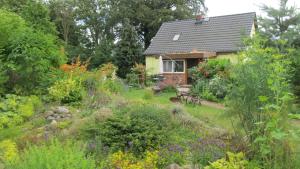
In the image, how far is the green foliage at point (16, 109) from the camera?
27.9 ft

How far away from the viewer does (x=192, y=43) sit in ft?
82.2

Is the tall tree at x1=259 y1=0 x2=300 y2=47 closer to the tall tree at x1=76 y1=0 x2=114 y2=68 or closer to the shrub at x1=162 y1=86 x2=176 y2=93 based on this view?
the shrub at x1=162 y1=86 x2=176 y2=93

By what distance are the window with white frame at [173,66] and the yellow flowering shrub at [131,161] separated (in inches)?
709

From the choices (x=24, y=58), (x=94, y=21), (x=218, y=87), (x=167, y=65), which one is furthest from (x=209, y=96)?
(x=94, y=21)

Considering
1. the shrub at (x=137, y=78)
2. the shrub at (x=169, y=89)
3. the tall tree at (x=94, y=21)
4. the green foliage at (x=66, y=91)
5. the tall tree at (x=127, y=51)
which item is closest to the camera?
the green foliage at (x=66, y=91)

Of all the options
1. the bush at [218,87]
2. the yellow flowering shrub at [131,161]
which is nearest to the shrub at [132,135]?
the yellow flowering shrub at [131,161]

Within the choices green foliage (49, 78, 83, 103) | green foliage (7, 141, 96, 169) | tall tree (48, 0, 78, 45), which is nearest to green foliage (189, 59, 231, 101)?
green foliage (49, 78, 83, 103)

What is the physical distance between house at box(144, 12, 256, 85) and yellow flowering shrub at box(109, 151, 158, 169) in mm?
16106

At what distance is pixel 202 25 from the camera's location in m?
26.1

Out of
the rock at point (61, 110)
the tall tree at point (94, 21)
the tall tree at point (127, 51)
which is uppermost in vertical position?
the tall tree at point (94, 21)

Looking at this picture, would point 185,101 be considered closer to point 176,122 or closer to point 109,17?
point 176,122

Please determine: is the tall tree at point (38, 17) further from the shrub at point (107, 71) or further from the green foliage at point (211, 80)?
the green foliage at point (211, 80)

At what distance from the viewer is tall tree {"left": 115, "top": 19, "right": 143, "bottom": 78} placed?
2881cm

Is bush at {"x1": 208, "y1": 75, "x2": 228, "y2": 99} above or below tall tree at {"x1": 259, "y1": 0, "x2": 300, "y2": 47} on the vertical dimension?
below
